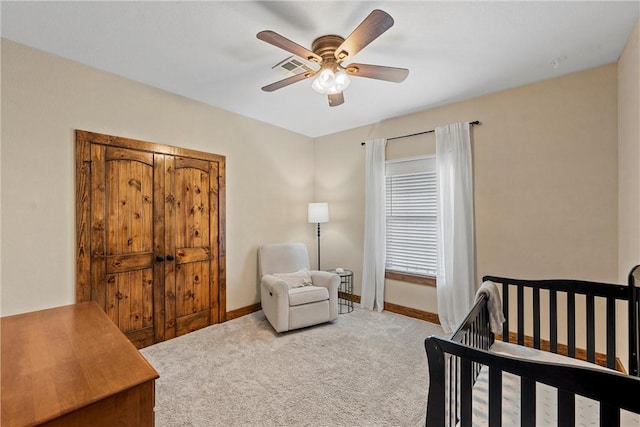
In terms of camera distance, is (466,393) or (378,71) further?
(378,71)

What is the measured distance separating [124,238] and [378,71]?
269cm

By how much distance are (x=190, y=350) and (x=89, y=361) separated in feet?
6.11

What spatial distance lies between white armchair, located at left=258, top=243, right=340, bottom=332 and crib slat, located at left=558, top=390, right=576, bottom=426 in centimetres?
245

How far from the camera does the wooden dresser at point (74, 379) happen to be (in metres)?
0.81

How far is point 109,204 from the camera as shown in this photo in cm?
258

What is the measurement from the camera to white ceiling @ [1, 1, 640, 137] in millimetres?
1775

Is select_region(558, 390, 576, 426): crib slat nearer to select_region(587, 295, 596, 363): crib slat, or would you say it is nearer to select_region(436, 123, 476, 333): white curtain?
select_region(587, 295, 596, 363): crib slat

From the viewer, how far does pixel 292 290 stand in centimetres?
325

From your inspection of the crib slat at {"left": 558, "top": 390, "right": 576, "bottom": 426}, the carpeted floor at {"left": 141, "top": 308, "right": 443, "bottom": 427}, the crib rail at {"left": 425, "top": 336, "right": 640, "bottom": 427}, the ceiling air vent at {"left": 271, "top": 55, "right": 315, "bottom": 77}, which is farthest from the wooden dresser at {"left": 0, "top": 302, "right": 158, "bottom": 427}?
the ceiling air vent at {"left": 271, "top": 55, "right": 315, "bottom": 77}

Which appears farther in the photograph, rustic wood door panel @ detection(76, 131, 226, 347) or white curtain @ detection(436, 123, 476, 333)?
white curtain @ detection(436, 123, 476, 333)

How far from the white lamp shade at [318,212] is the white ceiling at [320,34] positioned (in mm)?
1696

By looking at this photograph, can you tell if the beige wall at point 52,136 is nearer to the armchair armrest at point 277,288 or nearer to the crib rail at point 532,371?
the armchair armrest at point 277,288

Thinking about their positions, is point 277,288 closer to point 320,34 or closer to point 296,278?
point 296,278

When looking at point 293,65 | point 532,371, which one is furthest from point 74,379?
point 293,65
